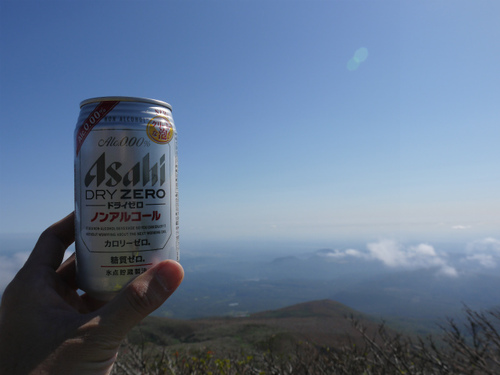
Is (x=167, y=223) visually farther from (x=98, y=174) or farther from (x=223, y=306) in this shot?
(x=223, y=306)

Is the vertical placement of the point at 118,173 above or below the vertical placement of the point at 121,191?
above

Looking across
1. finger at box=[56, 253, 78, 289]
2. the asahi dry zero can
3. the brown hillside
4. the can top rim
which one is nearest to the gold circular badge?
the asahi dry zero can

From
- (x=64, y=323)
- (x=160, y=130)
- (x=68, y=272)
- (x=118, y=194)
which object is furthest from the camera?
(x=68, y=272)

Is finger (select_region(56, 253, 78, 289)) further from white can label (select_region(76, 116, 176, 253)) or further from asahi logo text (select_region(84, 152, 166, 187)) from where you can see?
asahi logo text (select_region(84, 152, 166, 187))

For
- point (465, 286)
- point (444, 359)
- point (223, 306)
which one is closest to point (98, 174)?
point (444, 359)

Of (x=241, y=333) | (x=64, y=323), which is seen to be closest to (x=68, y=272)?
(x=64, y=323)

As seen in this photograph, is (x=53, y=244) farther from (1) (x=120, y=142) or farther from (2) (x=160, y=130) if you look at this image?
(2) (x=160, y=130)

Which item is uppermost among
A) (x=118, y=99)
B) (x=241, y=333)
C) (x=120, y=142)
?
(x=118, y=99)
